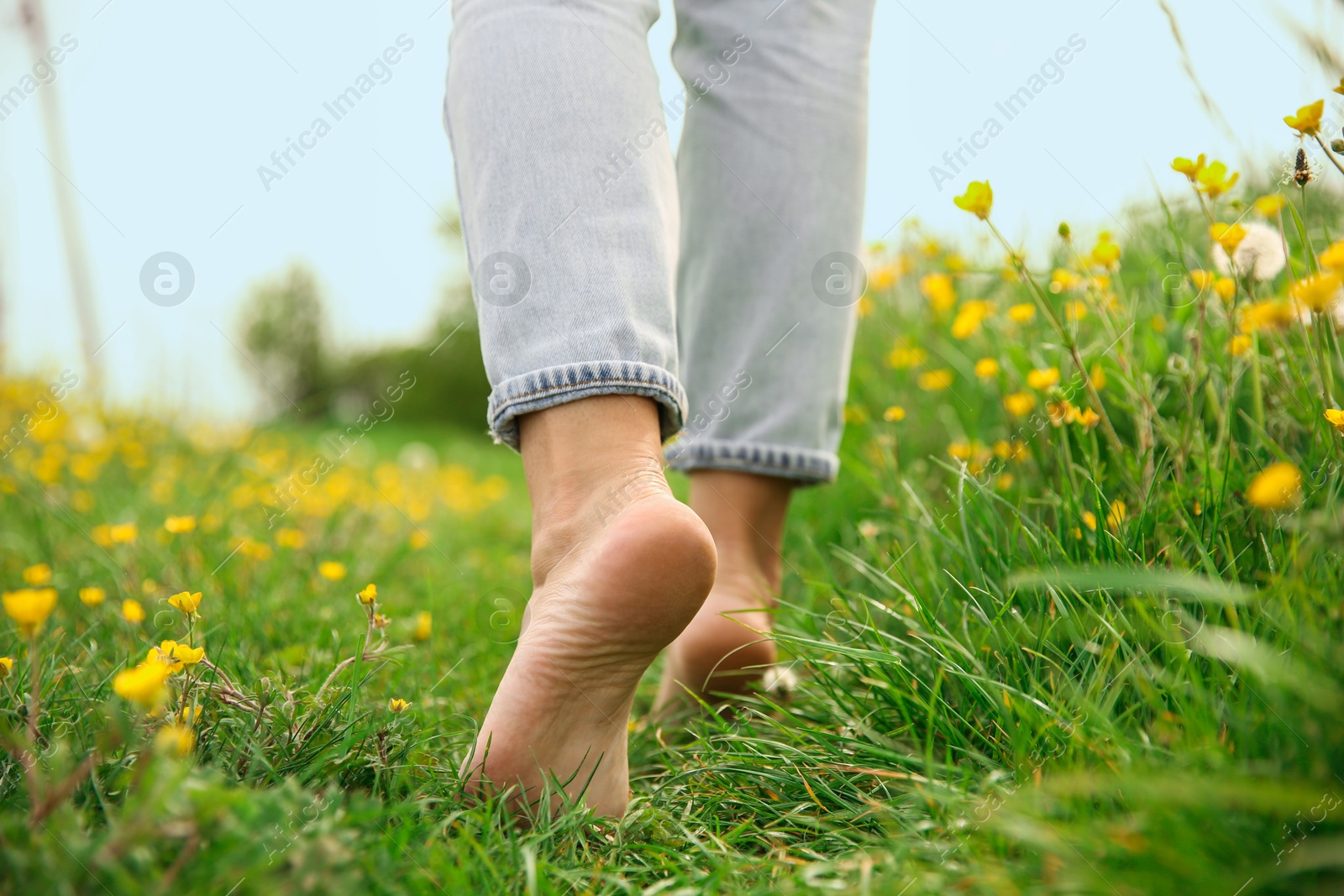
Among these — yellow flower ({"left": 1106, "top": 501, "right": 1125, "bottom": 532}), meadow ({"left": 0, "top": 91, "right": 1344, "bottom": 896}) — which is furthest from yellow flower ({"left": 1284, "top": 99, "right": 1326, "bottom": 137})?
yellow flower ({"left": 1106, "top": 501, "right": 1125, "bottom": 532})

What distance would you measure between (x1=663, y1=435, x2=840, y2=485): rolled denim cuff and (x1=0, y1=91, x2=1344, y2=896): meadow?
0.62 ft

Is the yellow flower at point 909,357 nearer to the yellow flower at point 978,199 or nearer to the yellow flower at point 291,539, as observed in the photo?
the yellow flower at point 978,199

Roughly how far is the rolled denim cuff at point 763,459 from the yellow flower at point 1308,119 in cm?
65

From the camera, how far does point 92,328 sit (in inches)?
158

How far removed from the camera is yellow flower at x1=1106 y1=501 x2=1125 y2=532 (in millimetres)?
923

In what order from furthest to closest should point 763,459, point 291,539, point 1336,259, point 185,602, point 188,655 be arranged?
point 291,539
point 763,459
point 185,602
point 188,655
point 1336,259

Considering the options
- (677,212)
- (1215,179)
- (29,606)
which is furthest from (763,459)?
(29,606)

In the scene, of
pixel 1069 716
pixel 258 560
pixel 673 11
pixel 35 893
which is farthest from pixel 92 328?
pixel 1069 716

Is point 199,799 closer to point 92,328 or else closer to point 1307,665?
point 1307,665

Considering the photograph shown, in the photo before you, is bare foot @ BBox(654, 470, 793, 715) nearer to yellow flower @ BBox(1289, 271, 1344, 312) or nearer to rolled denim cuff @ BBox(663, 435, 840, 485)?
rolled denim cuff @ BBox(663, 435, 840, 485)

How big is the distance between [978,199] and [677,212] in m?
0.34

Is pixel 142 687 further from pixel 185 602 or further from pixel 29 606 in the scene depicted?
pixel 185 602

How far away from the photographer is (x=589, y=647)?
2.72 feet

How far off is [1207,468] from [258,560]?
170 cm
